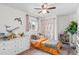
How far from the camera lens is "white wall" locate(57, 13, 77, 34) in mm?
1904

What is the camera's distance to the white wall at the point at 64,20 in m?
1.90

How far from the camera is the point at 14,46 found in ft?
6.35

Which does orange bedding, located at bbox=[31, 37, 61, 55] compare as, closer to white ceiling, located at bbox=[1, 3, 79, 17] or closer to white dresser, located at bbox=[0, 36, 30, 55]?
white dresser, located at bbox=[0, 36, 30, 55]

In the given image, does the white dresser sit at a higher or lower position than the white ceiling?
lower

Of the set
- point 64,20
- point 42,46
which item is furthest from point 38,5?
point 42,46

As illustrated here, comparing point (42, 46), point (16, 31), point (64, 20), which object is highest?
point (64, 20)

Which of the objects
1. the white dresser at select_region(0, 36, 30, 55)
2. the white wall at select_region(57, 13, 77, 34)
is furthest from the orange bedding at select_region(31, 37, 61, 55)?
the white wall at select_region(57, 13, 77, 34)

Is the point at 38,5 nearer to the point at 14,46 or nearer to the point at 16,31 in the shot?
the point at 16,31

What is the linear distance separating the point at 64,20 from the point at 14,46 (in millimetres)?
855

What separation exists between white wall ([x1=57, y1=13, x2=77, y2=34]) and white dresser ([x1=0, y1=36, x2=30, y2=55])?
0.53 m

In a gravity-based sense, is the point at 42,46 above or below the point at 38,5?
below

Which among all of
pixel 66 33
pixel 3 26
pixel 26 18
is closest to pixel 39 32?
pixel 26 18

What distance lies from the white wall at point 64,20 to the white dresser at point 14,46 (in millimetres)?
527

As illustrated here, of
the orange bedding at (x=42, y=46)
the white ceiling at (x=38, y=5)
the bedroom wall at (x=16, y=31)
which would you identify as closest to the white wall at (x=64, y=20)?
the white ceiling at (x=38, y=5)
